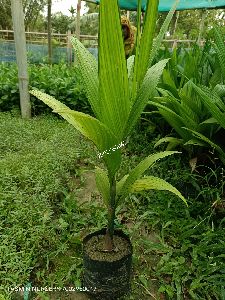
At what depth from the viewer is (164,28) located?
1.21m

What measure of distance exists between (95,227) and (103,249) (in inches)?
22.3

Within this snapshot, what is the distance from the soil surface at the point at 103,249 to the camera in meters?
1.53

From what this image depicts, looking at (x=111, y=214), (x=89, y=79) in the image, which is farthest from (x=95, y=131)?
(x=111, y=214)

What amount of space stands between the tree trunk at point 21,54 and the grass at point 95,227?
1.76 meters

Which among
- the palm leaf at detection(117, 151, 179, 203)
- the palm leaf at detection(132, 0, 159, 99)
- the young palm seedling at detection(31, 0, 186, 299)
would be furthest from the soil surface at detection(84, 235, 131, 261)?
the palm leaf at detection(132, 0, 159, 99)

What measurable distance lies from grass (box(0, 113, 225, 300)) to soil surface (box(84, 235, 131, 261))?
0.76ft

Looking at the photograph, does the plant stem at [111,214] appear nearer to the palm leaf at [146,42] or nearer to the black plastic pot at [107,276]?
the black plastic pot at [107,276]

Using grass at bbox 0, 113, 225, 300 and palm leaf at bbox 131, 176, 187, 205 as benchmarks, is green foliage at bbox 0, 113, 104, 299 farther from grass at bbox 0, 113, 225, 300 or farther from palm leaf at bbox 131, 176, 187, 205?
palm leaf at bbox 131, 176, 187, 205

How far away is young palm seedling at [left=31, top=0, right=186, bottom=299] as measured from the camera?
3.32 feet

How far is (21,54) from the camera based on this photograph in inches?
171

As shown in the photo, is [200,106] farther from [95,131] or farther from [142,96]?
[95,131]

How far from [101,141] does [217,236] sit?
1.16 metres

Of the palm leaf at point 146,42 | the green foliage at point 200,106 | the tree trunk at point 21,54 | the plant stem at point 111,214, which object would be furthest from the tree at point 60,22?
the palm leaf at point 146,42

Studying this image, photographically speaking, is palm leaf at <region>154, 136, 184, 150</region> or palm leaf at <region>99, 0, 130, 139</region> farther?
palm leaf at <region>154, 136, 184, 150</region>
